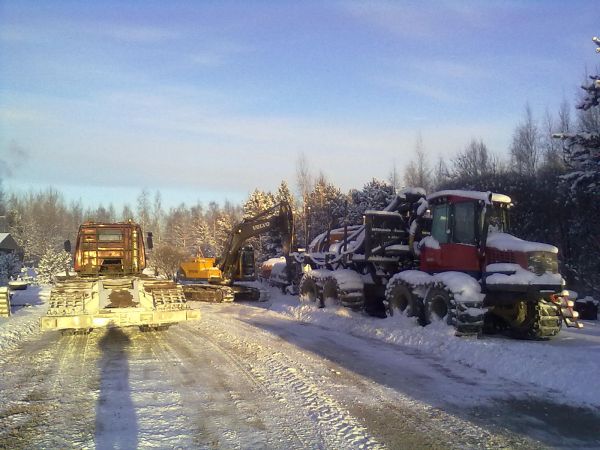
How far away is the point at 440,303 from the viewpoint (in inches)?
504

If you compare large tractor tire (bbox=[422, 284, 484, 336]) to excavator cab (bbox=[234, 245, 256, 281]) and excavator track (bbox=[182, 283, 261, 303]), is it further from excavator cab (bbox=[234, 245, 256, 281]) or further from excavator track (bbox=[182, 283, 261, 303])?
excavator cab (bbox=[234, 245, 256, 281])

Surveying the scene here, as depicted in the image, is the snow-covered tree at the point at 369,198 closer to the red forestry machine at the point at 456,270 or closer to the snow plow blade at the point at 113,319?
the red forestry machine at the point at 456,270

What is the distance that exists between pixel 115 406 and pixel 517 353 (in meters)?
7.07

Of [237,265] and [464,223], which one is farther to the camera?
[237,265]

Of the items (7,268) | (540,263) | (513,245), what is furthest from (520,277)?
(7,268)

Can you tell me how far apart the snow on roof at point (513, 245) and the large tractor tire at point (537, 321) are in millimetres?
1406

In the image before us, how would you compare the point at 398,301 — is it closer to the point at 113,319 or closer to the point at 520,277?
the point at 520,277

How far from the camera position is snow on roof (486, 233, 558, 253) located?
11703mm

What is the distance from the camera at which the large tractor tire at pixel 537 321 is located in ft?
40.7

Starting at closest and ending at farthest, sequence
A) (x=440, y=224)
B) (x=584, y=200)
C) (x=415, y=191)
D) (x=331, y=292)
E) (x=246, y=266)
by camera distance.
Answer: (x=440, y=224) < (x=415, y=191) < (x=331, y=292) < (x=246, y=266) < (x=584, y=200)

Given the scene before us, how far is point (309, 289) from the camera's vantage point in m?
19.0

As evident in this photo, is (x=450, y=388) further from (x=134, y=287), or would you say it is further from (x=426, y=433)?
(x=134, y=287)

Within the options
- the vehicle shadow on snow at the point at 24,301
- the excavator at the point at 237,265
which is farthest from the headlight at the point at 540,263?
the vehicle shadow on snow at the point at 24,301

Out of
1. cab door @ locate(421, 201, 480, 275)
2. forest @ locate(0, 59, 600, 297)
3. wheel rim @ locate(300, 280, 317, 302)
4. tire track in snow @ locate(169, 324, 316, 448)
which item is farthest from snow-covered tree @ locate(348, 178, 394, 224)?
tire track in snow @ locate(169, 324, 316, 448)
